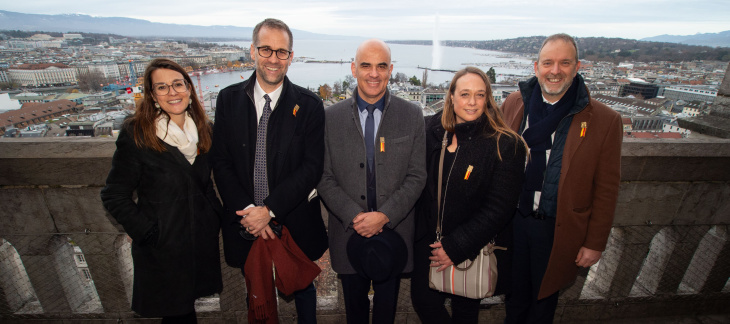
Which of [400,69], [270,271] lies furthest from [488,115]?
[400,69]

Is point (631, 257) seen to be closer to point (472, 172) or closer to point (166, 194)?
point (472, 172)

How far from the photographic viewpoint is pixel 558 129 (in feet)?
5.31

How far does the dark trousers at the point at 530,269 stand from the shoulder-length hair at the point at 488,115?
1.56ft

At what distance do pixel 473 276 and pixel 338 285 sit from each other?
865 mm

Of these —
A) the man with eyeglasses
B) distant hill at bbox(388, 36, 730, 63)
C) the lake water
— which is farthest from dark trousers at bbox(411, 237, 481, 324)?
distant hill at bbox(388, 36, 730, 63)

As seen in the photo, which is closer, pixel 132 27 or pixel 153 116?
pixel 153 116

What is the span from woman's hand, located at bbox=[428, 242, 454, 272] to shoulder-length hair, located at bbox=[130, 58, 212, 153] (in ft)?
4.00

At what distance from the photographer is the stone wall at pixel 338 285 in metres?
1.79

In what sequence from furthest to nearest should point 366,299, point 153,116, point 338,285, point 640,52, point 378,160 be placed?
point 640,52, point 338,285, point 366,299, point 378,160, point 153,116

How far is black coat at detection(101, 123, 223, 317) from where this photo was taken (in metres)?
1.43

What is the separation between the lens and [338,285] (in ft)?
6.79

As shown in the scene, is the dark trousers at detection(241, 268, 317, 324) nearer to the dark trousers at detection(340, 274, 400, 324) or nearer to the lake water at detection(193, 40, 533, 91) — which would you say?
the dark trousers at detection(340, 274, 400, 324)

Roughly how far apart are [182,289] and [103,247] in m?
0.67

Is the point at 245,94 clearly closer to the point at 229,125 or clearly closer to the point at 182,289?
the point at 229,125
